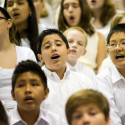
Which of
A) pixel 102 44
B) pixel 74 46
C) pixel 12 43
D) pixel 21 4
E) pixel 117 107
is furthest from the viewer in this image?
pixel 102 44

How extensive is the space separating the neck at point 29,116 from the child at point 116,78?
469 millimetres

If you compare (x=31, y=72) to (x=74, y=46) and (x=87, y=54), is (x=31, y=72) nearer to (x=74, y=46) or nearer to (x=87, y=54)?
(x=74, y=46)

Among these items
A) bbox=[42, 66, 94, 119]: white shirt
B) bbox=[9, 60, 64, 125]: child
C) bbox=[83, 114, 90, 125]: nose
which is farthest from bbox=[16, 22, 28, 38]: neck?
bbox=[83, 114, 90, 125]: nose

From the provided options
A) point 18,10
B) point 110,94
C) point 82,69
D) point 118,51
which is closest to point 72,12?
point 18,10

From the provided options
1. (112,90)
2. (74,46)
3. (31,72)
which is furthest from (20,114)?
(74,46)

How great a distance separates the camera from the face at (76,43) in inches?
107

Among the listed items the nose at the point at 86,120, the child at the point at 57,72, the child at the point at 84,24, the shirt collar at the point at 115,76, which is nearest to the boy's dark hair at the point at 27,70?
the child at the point at 57,72

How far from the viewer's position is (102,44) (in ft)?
10.4

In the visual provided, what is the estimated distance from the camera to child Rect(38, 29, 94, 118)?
87.7 inches

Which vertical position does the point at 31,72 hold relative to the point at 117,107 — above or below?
above

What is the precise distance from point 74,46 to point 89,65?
1.12 feet

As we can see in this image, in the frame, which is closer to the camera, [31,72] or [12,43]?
[31,72]

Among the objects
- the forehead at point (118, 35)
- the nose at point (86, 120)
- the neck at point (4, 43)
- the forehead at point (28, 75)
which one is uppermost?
the forehead at point (118, 35)

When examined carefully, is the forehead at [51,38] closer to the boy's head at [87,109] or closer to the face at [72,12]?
the boy's head at [87,109]
